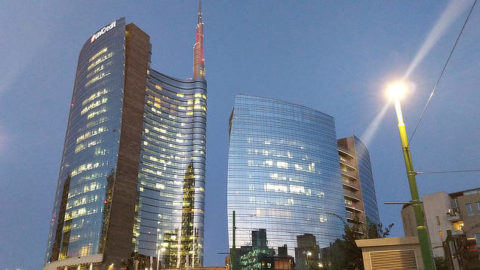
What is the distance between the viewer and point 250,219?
152375 millimetres

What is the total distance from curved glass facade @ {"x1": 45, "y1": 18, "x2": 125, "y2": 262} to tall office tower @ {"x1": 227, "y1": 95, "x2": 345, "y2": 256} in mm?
47669

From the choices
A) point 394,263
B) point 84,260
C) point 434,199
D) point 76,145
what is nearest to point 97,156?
point 76,145

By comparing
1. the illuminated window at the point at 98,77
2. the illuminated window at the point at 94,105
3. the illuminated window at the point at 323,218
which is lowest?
the illuminated window at the point at 323,218

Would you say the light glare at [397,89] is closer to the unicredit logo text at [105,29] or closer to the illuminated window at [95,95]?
the illuminated window at [95,95]

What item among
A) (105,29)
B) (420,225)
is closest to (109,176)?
(105,29)

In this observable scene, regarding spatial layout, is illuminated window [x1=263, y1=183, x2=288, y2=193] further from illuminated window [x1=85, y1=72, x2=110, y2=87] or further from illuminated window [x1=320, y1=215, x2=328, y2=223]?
illuminated window [x1=85, y1=72, x2=110, y2=87]

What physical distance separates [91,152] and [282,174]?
7805 centimetres

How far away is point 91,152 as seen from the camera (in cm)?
16388

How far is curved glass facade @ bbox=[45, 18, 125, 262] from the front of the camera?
152 metres

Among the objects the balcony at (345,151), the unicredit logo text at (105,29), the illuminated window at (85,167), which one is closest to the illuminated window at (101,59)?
the unicredit logo text at (105,29)

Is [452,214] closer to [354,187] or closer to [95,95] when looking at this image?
[354,187]

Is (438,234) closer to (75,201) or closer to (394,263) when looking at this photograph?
(394,263)

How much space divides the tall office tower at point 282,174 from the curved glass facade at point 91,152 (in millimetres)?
47669

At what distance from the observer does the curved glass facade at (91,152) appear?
15162 cm
